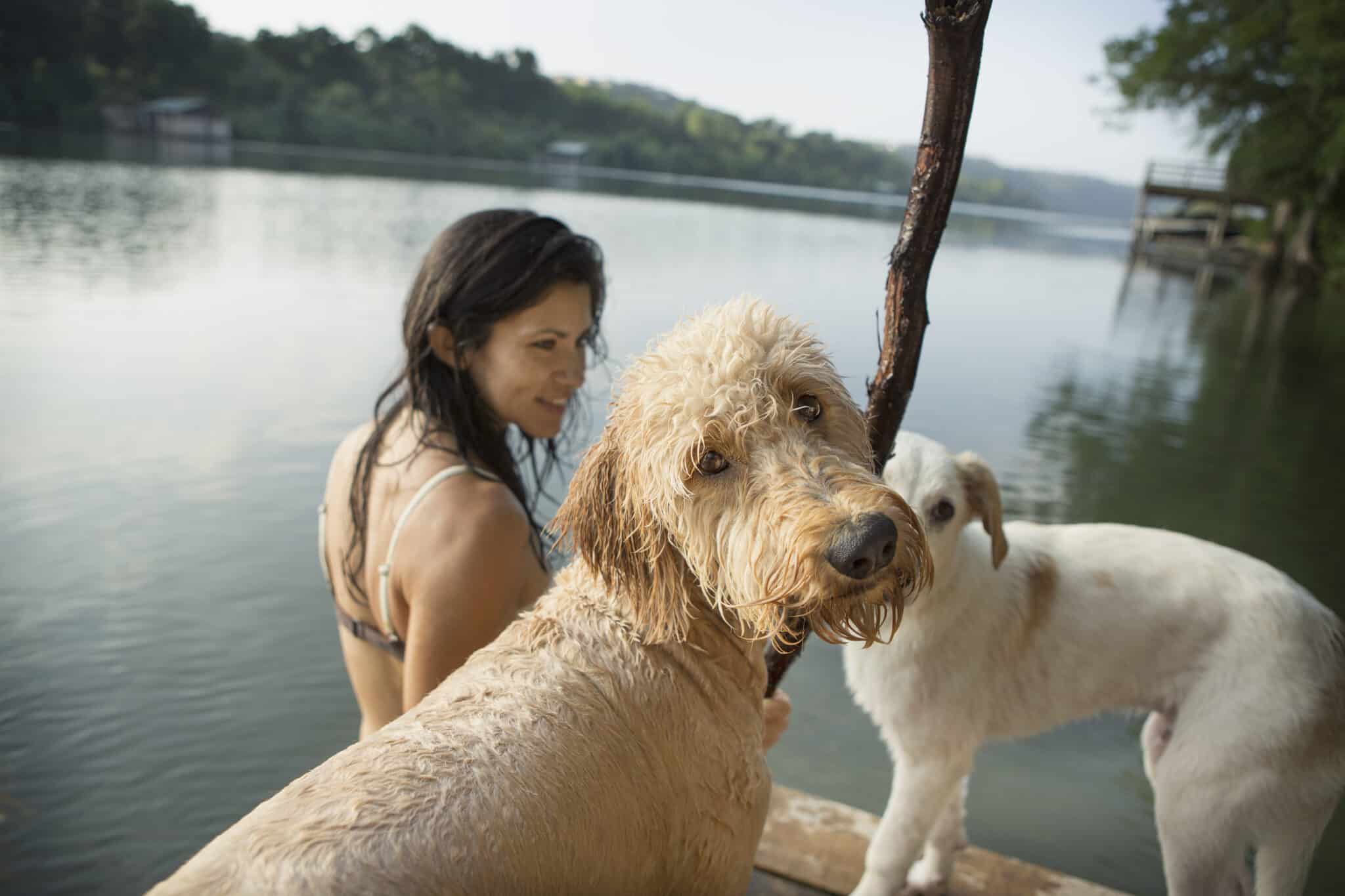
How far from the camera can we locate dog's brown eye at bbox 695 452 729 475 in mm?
1566

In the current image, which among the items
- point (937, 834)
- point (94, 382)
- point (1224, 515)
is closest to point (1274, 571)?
point (937, 834)

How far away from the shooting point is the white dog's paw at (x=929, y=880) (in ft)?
10.8

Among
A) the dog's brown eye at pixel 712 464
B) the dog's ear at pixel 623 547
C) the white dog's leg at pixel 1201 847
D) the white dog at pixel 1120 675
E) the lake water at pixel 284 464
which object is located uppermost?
the dog's brown eye at pixel 712 464

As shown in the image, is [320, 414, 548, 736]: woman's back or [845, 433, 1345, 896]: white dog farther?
[845, 433, 1345, 896]: white dog

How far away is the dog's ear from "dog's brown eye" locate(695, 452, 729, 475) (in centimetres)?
18

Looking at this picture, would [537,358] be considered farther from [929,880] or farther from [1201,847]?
[1201,847]

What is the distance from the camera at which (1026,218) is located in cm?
8331

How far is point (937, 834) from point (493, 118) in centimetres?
8483

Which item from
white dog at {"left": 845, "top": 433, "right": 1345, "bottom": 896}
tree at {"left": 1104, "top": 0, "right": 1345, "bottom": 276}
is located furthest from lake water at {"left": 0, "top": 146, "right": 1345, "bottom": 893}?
tree at {"left": 1104, "top": 0, "right": 1345, "bottom": 276}

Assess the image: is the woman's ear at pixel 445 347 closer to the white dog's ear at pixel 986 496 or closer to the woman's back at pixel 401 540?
the woman's back at pixel 401 540

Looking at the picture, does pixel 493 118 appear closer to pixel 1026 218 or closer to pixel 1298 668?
pixel 1026 218

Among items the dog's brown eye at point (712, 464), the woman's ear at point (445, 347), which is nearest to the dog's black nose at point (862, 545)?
the dog's brown eye at point (712, 464)

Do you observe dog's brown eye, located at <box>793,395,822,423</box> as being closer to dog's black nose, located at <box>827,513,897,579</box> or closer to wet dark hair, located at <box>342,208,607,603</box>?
dog's black nose, located at <box>827,513,897,579</box>

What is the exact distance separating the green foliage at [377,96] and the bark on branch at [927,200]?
151 ft
